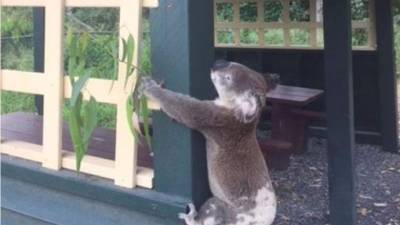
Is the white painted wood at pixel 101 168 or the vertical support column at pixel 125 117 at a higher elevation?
the vertical support column at pixel 125 117

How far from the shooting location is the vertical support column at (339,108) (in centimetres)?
294

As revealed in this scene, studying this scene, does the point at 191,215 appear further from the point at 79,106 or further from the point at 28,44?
the point at 28,44

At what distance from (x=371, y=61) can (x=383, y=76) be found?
0.74 ft

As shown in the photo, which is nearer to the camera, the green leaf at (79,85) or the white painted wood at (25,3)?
the green leaf at (79,85)

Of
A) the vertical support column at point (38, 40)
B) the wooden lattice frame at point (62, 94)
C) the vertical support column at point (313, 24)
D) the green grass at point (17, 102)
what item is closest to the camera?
the wooden lattice frame at point (62, 94)

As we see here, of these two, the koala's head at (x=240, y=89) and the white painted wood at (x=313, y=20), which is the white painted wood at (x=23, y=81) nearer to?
the koala's head at (x=240, y=89)

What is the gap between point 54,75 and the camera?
1.76 metres

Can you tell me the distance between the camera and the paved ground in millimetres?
3631

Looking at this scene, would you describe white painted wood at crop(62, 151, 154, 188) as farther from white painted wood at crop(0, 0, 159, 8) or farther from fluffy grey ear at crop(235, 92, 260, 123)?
white painted wood at crop(0, 0, 159, 8)

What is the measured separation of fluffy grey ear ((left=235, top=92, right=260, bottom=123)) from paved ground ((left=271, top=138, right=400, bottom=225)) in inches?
88.3

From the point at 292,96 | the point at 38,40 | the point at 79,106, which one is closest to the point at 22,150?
the point at 79,106

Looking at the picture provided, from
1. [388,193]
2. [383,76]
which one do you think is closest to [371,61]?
[383,76]

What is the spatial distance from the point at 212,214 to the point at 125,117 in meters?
0.38

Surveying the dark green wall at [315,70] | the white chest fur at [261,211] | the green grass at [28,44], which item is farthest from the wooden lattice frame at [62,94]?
the dark green wall at [315,70]
